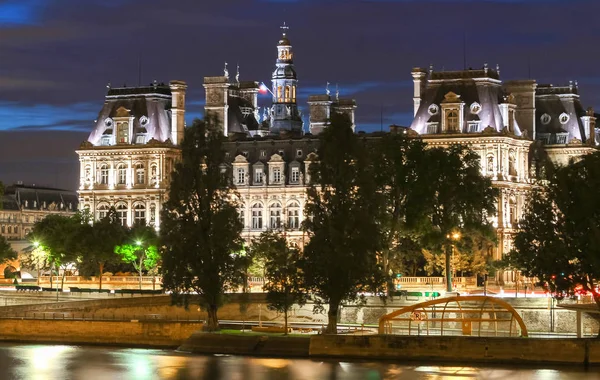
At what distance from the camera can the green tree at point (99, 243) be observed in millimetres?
139750

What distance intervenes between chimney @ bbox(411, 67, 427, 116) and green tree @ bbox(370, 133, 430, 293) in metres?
28.3

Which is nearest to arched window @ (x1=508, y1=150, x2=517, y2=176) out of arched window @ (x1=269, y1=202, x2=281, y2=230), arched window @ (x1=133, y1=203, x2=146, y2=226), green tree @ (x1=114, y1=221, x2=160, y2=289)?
arched window @ (x1=269, y1=202, x2=281, y2=230)

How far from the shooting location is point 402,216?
409 feet

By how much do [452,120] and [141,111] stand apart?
100.0 ft

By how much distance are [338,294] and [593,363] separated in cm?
1524

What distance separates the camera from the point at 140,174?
16312 centimetres

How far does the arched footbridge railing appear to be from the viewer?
306 ft

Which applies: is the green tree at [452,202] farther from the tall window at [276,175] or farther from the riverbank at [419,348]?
the tall window at [276,175]

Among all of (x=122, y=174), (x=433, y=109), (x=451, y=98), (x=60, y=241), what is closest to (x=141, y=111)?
(x=122, y=174)

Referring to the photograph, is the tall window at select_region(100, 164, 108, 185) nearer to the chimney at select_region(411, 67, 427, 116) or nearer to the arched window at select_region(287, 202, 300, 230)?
the arched window at select_region(287, 202, 300, 230)

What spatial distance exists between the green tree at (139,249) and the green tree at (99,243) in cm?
46

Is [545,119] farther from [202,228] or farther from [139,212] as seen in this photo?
[202,228]

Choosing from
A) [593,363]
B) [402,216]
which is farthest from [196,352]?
[402,216]

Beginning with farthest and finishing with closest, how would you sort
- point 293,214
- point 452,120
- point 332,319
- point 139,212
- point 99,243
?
point 139,212 → point 293,214 → point 452,120 → point 99,243 → point 332,319
